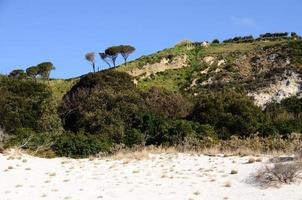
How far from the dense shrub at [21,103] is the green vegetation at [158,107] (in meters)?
0.08

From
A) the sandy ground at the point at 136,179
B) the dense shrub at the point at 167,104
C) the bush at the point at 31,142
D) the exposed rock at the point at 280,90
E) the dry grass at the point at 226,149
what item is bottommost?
the sandy ground at the point at 136,179

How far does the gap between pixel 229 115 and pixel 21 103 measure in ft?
57.3

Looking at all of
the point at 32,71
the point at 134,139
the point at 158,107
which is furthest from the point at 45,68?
the point at 134,139

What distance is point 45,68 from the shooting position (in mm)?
83375

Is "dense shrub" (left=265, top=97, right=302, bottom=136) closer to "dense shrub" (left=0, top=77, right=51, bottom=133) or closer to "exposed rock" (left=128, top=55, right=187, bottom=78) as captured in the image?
"dense shrub" (left=0, top=77, right=51, bottom=133)

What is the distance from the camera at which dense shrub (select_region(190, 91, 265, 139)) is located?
122 ft

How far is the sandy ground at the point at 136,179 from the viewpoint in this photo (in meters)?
15.5

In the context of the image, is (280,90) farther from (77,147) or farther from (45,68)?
(77,147)

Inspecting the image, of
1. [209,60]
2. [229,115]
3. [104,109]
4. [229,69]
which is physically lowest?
[229,115]

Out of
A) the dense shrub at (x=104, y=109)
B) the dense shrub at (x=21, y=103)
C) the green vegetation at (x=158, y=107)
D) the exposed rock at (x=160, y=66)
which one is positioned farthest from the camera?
the exposed rock at (x=160, y=66)

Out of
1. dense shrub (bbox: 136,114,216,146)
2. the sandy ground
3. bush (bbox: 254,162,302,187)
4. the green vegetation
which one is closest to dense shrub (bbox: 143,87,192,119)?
the green vegetation

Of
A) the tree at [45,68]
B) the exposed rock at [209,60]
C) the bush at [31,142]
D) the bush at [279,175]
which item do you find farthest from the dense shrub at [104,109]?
the tree at [45,68]

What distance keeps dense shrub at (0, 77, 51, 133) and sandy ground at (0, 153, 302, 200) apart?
19844 mm

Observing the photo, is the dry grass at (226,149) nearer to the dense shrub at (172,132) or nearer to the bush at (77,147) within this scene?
the bush at (77,147)
